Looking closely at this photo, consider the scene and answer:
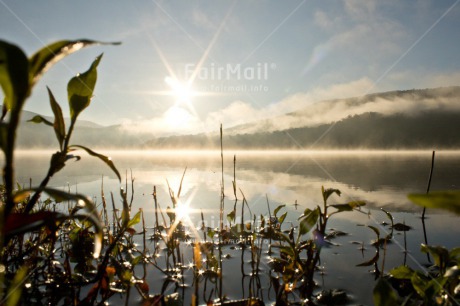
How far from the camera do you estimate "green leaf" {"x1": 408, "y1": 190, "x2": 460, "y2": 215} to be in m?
0.67

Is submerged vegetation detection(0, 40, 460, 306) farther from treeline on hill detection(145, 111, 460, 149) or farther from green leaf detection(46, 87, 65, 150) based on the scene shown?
treeline on hill detection(145, 111, 460, 149)

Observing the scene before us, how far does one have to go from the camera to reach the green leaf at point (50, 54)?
1.03 m

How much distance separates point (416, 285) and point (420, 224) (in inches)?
182

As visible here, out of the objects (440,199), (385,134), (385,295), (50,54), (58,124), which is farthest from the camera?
(385,134)

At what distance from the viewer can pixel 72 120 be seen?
4.47 feet

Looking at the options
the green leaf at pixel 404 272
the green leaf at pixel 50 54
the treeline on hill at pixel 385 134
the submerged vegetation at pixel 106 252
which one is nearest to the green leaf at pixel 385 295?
the submerged vegetation at pixel 106 252

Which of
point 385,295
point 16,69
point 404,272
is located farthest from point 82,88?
point 404,272

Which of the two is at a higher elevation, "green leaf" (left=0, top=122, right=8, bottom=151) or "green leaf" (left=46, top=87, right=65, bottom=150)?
"green leaf" (left=46, top=87, right=65, bottom=150)

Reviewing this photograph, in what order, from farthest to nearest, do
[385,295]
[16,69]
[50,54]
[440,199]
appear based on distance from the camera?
[385,295] → [50,54] → [16,69] → [440,199]

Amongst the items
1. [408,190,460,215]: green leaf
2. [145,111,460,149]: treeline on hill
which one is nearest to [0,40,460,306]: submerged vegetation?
[408,190,460,215]: green leaf

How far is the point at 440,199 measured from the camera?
2.30 ft

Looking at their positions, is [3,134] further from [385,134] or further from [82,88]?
[385,134]

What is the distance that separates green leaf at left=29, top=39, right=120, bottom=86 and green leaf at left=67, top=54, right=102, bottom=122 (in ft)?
0.79

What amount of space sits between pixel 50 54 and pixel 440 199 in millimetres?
1241
